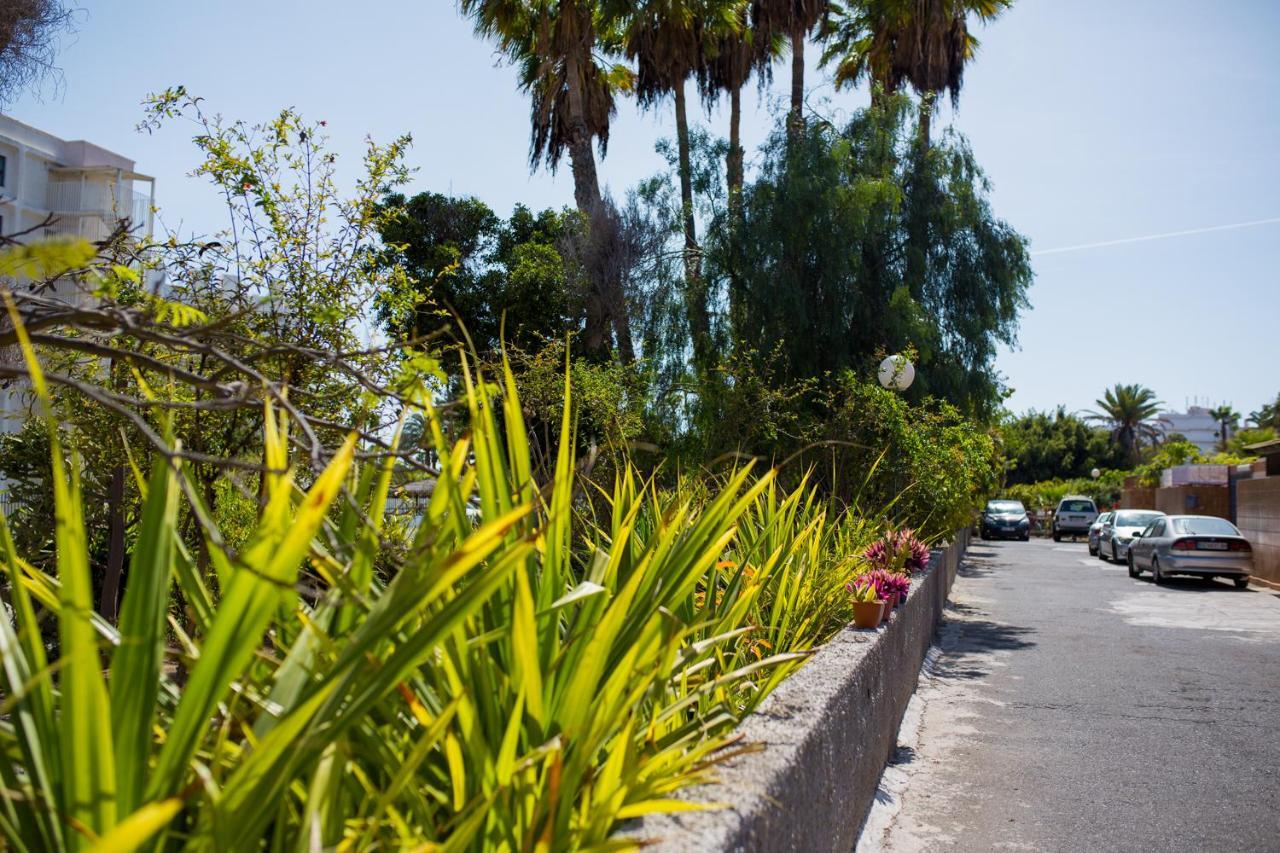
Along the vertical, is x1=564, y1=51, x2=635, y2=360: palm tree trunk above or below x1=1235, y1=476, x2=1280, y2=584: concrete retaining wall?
above

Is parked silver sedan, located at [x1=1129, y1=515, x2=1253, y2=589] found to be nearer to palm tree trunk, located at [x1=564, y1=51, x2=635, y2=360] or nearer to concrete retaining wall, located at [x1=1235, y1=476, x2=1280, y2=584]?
concrete retaining wall, located at [x1=1235, y1=476, x2=1280, y2=584]

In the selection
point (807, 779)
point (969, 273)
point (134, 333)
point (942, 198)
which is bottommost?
point (807, 779)

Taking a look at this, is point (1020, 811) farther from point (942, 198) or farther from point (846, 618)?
point (942, 198)

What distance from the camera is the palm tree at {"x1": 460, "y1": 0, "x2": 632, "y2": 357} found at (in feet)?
78.7

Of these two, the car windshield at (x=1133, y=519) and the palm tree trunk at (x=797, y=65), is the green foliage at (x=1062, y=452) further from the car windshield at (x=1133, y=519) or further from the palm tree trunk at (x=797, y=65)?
the palm tree trunk at (x=797, y=65)

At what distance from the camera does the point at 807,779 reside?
313 centimetres

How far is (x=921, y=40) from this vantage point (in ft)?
84.2

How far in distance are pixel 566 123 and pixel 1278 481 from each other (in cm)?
1751

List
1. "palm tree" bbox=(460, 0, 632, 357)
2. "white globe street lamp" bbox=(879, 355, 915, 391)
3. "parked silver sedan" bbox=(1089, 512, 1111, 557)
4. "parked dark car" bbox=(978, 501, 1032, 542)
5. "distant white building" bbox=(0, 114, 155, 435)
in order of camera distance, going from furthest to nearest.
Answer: "parked dark car" bbox=(978, 501, 1032, 542) → "parked silver sedan" bbox=(1089, 512, 1111, 557) → "distant white building" bbox=(0, 114, 155, 435) → "palm tree" bbox=(460, 0, 632, 357) → "white globe street lamp" bbox=(879, 355, 915, 391)

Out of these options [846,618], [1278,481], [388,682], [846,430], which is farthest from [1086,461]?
[388,682]

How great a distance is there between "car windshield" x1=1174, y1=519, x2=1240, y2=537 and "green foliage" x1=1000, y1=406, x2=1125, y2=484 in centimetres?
5475

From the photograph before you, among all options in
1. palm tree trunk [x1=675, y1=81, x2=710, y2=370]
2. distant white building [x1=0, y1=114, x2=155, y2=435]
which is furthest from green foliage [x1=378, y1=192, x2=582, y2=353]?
distant white building [x1=0, y1=114, x2=155, y2=435]

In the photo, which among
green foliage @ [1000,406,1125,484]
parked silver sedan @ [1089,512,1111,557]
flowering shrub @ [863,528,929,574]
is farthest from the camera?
green foliage @ [1000,406,1125,484]

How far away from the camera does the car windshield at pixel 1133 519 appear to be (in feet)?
90.8
